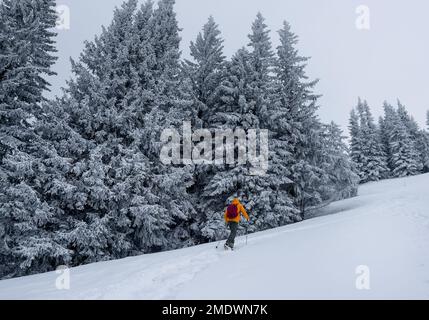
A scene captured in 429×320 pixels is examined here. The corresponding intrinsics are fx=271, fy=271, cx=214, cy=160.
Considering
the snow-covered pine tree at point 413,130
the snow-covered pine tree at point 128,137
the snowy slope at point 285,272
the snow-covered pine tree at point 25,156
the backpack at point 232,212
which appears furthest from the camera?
the snow-covered pine tree at point 413,130

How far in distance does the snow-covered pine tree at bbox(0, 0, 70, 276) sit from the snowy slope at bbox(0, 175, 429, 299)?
3.08 m

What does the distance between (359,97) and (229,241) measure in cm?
5897

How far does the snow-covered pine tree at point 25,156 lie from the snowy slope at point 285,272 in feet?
10.1

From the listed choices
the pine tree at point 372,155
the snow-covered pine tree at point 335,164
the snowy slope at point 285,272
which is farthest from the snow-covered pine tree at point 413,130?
the snowy slope at point 285,272

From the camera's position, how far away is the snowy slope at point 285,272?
5016 millimetres

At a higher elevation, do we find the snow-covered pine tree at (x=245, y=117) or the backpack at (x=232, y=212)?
the snow-covered pine tree at (x=245, y=117)

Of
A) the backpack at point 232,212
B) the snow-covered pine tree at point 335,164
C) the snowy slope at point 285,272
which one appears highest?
the snow-covered pine tree at point 335,164

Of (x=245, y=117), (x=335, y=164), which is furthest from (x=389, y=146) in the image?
(x=245, y=117)

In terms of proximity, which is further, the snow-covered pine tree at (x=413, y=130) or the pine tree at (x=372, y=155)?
the snow-covered pine tree at (x=413, y=130)

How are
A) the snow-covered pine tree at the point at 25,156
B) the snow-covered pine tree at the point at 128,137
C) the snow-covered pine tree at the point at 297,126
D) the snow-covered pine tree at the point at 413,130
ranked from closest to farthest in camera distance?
the snow-covered pine tree at the point at 25,156 < the snow-covered pine tree at the point at 128,137 < the snow-covered pine tree at the point at 297,126 < the snow-covered pine tree at the point at 413,130

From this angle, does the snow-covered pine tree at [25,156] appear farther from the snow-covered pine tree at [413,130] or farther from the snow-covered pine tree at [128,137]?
the snow-covered pine tree at [413,130]

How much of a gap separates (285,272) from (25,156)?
1111 centimetres

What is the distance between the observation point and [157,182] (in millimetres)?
13938
